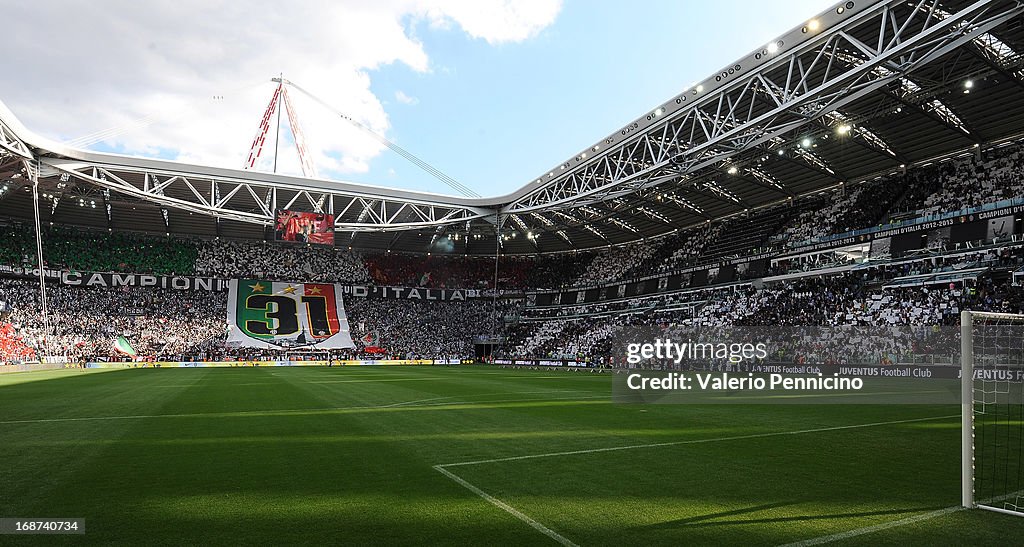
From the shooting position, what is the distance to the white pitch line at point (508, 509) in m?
5.10

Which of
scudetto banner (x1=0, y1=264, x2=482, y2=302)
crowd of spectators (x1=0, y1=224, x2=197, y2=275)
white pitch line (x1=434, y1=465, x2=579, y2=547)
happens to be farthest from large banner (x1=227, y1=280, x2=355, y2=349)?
white pitch line (x1=434, y1=465, x2=579, y2=547)

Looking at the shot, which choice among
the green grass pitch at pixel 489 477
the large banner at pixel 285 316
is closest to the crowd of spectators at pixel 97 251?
the large banner at pixel 285 316

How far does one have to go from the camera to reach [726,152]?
99.2 feet

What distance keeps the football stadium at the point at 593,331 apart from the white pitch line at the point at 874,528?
44 mm

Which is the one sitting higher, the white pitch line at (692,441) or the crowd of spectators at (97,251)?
the crowd of spectators at (97,251)

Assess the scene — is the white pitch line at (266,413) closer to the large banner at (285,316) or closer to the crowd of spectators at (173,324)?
the crowd of spectators at (173,324)

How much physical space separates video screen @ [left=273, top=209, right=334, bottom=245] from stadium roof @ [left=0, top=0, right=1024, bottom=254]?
6.03 ft

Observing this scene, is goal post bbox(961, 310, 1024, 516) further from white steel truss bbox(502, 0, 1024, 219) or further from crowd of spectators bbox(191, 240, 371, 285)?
crowd of spectators bbox(191, 240, 371, 285)

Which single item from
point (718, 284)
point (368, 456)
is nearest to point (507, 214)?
point (718, 284)

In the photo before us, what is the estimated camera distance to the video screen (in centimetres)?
4353

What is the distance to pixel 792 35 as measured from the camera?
2311cm

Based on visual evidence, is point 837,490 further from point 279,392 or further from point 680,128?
point 680,128

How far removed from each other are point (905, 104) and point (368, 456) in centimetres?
2996

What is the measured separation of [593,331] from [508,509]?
1830 inches
